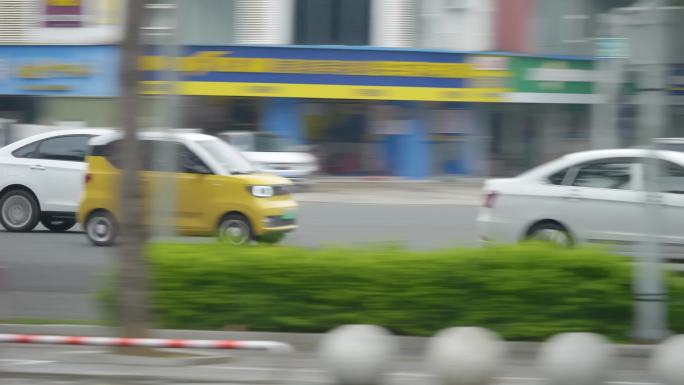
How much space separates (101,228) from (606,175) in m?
6.70

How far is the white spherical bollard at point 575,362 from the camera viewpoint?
7098mm

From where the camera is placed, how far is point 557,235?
1359 centimetres

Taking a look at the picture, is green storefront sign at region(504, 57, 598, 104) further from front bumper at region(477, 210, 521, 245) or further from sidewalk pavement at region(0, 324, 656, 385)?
sidewalk pavement at region(0, 324, 656, 385)

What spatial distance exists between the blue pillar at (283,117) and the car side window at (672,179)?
733 inches

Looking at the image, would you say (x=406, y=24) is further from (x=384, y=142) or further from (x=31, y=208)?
(x=31, y=208)

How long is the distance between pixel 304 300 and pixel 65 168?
306 inches

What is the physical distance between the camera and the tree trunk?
26.9 ft

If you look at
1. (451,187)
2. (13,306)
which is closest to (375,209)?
(451,187)

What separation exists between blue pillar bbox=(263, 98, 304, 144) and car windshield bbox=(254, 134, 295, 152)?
3985mm

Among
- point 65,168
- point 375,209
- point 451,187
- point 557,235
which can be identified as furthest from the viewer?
point 451,187

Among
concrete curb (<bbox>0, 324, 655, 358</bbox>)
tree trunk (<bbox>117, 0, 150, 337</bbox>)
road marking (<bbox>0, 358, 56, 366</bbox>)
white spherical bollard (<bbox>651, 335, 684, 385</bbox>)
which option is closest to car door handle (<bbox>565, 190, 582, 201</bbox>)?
concrete curb (<bbox>0, 324, 655, 358</bbox>)

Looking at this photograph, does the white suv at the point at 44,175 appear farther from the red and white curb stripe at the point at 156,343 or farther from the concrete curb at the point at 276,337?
the red and white curb stripe at the point at 156,343

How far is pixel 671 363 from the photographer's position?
7.07m

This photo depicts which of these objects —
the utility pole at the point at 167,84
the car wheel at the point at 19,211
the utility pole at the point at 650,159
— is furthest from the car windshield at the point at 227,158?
the utility pole at the point at 650,159
